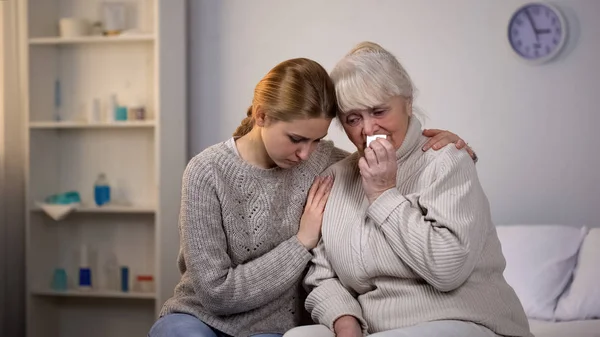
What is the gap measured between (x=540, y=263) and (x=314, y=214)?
1.27 m

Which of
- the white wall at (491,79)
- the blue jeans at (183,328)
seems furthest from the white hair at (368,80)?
the white wall at (491,79)

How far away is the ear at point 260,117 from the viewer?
75.4 inches

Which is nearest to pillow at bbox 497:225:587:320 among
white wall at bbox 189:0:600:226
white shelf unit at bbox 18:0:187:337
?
white wall at bbox 189:0:600:226

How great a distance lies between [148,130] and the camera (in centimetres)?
383

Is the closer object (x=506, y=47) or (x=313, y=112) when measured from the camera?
(x=313, y=112)

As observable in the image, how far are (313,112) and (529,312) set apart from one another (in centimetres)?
145

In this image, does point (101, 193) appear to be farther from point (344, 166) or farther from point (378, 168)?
point (378, 168)

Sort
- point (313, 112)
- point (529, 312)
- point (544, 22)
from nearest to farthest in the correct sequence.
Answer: point (313, 112) < point (529, 312) < point (544, 22)

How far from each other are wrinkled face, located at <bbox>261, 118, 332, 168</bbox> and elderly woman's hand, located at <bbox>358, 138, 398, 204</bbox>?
5.2 inches

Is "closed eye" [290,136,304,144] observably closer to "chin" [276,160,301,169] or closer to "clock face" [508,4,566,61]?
"chin" [276,160,301,169]

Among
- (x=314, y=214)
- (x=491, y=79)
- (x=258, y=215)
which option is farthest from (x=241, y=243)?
(x=491, y=79)

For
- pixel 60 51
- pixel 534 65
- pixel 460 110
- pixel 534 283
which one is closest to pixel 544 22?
pixel 534 65

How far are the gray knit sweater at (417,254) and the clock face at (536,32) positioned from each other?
166 centimetres

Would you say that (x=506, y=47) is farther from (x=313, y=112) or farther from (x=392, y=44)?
(x=313, y=112)
